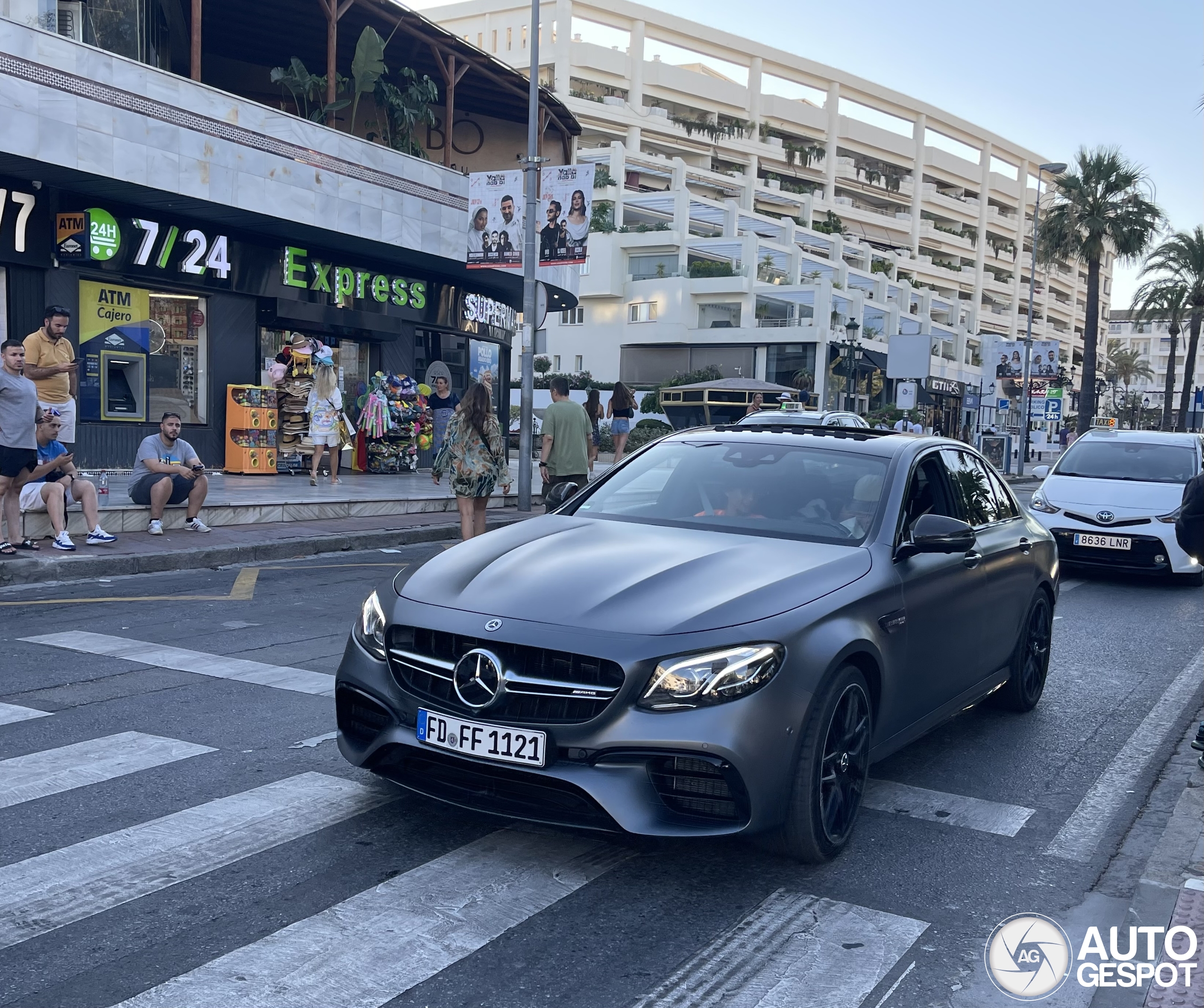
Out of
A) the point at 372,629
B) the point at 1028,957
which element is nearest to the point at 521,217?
the point at 372,629

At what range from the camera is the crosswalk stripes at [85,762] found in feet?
14.3

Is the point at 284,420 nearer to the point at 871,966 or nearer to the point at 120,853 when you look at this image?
the point at 120,853

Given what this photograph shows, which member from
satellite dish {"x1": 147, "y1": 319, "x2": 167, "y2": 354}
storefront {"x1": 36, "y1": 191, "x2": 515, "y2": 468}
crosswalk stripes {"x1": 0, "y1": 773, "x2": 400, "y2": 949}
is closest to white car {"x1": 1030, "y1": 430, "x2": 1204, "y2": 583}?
crosswalk stripes {"x1": 0, "y1": 773, "x2": 400, "y2": 949}

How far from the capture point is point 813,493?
4871 mm

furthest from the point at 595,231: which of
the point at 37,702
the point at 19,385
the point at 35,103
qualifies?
the point at 37,702

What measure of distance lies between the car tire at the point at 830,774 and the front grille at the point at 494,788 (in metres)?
0.64

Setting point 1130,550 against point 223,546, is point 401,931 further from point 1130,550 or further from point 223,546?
point 1130,550

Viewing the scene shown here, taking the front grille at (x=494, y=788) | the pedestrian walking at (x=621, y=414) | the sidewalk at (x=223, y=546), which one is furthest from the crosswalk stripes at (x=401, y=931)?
the pedestrian walking at (x=621, y=414)

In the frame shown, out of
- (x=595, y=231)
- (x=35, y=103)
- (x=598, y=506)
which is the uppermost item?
(x=595, y=231)

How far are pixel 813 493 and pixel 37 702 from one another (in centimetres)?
388

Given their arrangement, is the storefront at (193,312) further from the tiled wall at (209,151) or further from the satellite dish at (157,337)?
the tiled wall at (209,151)

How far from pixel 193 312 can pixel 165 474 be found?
7074 mm

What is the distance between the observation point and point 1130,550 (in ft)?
37.0

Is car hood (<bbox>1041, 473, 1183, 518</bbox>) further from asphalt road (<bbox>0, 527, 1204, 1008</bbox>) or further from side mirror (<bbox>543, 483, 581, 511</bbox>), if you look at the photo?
side mirror (<bbox>543, 483, 581, 511</bbox>)
